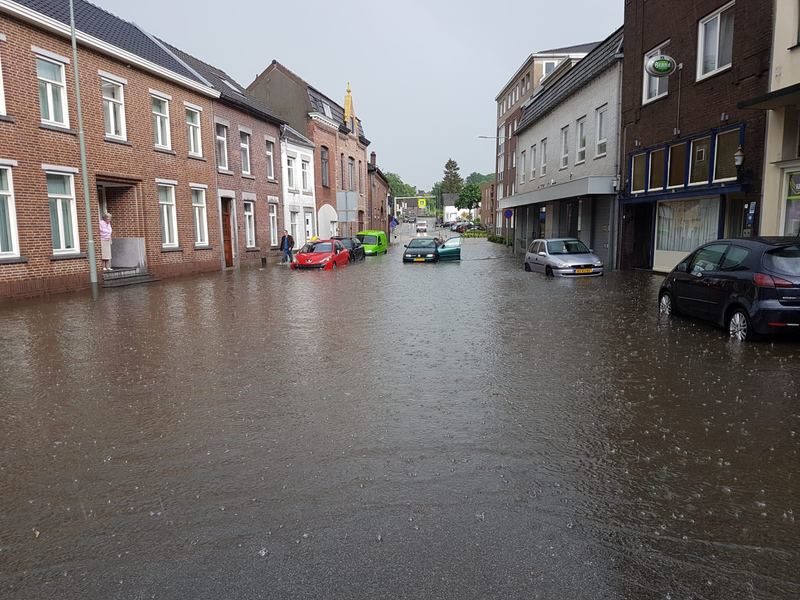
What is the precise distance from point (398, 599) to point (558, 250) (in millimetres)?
18910

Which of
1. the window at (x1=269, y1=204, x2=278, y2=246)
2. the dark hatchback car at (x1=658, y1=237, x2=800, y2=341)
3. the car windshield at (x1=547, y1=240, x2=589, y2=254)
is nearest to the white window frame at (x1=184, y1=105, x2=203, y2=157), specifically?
the window at (x1=269, y1=204, x2=278, y2=246)

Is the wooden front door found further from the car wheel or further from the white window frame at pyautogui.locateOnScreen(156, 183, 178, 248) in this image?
the car wheel

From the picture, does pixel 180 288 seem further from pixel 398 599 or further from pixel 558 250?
pixel 398 599

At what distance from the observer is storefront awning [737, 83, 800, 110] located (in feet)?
39.2

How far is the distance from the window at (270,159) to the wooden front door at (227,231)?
15.4ft

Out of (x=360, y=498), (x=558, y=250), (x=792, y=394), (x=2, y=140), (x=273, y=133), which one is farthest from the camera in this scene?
(x=273, y=133)

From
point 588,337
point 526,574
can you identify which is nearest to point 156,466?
point 526,574

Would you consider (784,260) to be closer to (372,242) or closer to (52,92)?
(52,92)

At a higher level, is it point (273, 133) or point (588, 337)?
point (273, 133)

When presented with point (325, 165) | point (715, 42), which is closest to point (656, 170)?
point (715, 42)

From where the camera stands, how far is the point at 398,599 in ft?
9.05

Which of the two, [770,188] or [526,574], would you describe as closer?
[526,574]

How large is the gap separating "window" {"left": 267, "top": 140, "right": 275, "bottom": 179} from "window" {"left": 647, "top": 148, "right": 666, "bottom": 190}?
19.0 meters

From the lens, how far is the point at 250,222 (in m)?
29.3
